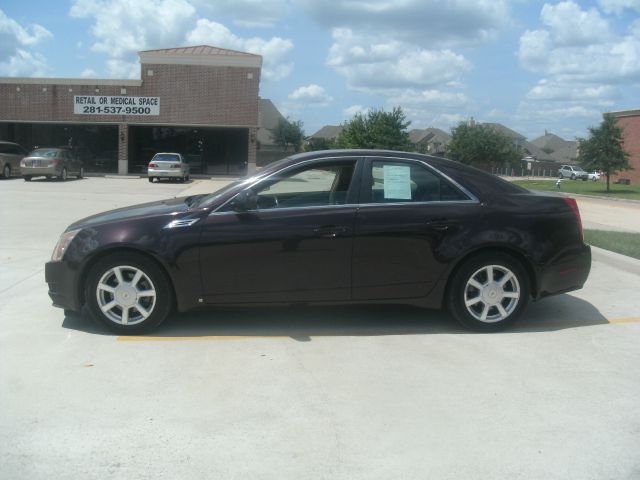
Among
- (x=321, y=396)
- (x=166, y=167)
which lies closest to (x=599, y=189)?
(x=166, y=167)

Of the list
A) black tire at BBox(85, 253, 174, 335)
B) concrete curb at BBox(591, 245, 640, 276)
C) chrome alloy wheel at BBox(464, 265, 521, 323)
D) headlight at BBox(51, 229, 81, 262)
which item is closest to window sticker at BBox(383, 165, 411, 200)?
chrome alloy wheel at BBox(464, 265, 521, 323)

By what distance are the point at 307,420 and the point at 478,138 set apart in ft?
167

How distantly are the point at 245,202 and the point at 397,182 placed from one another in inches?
55.5

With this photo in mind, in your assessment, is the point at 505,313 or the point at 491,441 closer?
the point at 491,441

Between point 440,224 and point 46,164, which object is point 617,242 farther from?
point 46,164

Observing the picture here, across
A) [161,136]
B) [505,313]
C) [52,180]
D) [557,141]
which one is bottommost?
[505,313]

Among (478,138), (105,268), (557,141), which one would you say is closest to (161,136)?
(478,138)

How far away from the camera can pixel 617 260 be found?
840 cm

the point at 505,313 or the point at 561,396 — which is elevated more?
the point at 505,313

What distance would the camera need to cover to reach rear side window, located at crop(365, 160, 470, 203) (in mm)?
5418

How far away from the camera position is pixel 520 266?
5.46 metres

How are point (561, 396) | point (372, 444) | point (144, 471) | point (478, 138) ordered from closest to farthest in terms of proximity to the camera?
point (144, 471) → point (372, 444) → point (561, 396) → point (478, 138)

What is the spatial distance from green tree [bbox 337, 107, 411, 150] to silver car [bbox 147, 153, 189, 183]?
14019mm

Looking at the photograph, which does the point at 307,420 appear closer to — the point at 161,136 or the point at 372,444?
the point at 372,444
